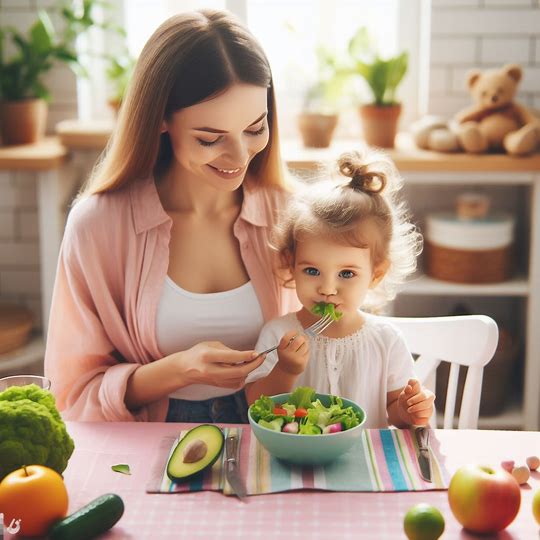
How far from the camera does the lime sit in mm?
1149

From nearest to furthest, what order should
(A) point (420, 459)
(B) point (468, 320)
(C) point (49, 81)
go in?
(A) point (420, 459)
(B) point (468, 320)
(C) point (49, 81)

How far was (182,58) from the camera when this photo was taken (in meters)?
1.61

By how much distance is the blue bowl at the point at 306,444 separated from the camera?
4.36 feet

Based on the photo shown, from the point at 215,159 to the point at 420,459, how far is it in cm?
65

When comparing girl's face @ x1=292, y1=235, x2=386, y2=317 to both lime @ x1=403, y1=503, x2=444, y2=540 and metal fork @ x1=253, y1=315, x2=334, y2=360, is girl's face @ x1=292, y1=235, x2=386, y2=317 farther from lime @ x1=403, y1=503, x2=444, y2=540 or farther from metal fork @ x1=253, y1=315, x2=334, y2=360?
lime @ x1=403, y1=503, x2=444, y2=540

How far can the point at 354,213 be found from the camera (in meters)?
1.60

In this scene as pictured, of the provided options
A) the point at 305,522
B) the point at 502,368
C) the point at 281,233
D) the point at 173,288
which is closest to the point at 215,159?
the point at 281,233

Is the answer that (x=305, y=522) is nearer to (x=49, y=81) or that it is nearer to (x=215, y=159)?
(x=215, y=159)

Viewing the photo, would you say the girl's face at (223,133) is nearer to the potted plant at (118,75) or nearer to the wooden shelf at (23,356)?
the potted plant at (118,75)

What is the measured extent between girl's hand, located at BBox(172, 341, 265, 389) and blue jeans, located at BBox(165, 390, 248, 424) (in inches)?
6.4

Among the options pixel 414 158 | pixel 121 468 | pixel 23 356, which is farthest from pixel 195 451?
pixel 23 356

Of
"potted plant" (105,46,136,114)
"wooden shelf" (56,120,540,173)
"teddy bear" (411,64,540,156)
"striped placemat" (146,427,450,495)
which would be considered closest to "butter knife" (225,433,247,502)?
"striped placemat" (146,427,450,495)

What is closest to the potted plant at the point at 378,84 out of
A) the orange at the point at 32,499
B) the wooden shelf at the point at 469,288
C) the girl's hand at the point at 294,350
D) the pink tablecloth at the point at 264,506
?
the wooden shelf at the point at 469,288

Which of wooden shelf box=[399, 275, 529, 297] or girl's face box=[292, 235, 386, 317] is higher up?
girl's face box=[292, 235, 386, 317]
